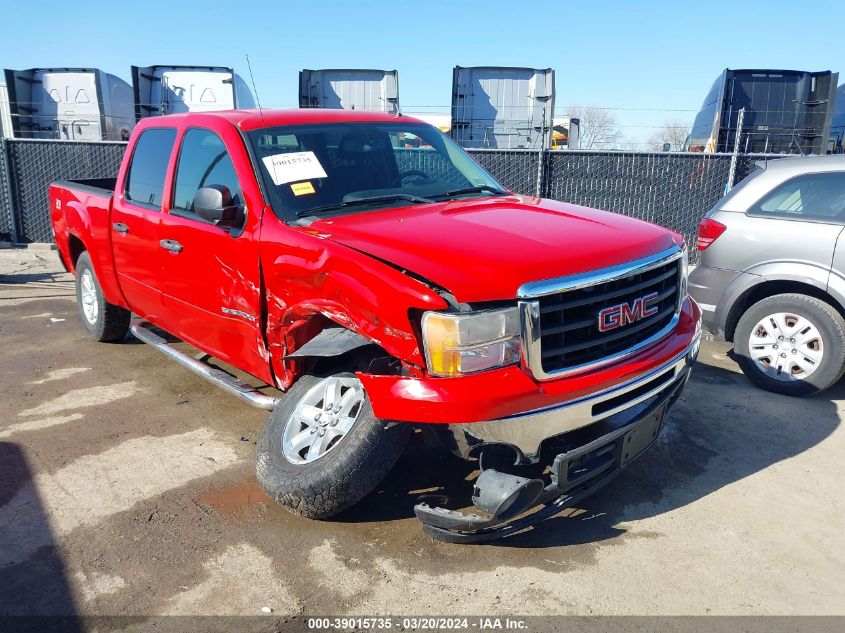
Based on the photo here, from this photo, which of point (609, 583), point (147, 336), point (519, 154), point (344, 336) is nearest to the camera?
point (609, 583)

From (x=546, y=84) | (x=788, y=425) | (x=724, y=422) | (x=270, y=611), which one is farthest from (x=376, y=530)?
(x=546, y=84)

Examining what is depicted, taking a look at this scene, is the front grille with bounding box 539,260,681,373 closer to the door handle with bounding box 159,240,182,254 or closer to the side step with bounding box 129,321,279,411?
the side step with bounding box 129,321,279,411

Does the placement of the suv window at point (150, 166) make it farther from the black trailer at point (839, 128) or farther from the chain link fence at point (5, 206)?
the black trailer at point (839, 128)

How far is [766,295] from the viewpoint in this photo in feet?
17.0

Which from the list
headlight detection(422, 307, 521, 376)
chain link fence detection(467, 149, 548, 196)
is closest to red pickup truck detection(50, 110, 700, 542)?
headlight detection(422, 307, 521, 376)

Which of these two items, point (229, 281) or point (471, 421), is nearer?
point (471, 421)

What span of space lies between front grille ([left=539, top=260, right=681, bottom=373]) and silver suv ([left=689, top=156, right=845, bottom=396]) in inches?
84.8

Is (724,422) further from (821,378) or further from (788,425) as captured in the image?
(821,378)

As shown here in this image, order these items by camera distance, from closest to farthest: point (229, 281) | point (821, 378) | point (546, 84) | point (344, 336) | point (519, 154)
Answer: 1. point (344, 336)
2. point (229, 281)
3. point (821, 378)
4. point (519, 154)
5. point (546, 84)

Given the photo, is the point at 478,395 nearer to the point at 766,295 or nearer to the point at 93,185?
the point at 766,295

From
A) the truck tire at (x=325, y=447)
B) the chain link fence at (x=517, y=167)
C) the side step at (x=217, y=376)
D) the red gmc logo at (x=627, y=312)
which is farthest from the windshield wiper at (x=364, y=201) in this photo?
the chain link fence at (x=517, y=167)

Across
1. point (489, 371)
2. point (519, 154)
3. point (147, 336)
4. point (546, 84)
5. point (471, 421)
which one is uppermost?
point (546, 84)

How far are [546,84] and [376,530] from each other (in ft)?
39.3

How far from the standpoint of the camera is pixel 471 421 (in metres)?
2.64
